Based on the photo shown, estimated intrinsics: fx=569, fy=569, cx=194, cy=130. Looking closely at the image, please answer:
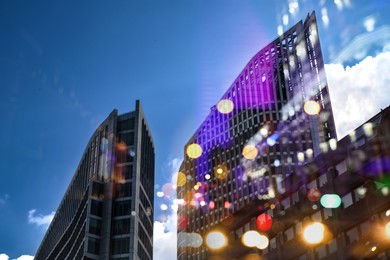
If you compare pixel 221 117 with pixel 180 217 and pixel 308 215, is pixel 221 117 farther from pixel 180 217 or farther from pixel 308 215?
pixel 308 215

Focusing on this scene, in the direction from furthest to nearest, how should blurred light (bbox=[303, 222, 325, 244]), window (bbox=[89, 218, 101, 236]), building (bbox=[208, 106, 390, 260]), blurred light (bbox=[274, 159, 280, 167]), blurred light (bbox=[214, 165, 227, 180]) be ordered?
1. blurred light (bbox=[214, 165, 227, 180])
2. blurred light (bbox=[274, 159, 280, 167])
3. window (bbox=[89, 218, 101, 236])
4. blurred light (bbox=[303, 222, 325, 244])
5. building (bbox=[208, 106, 390, 260])

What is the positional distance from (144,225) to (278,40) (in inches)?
3206

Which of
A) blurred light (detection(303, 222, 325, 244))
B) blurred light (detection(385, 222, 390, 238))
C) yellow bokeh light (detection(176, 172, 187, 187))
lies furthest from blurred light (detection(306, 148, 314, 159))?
blurred light (detection(385, 222, 390, 238))

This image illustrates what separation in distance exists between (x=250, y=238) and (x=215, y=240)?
19.7ft

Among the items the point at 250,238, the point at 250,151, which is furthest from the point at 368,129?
the point at 250,151

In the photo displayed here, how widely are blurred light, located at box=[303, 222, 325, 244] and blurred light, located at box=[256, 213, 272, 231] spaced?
17.2 feet

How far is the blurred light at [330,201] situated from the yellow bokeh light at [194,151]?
13658cm

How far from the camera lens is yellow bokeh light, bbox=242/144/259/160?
157250mm

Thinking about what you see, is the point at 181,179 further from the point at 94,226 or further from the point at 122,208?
the point at 94,226

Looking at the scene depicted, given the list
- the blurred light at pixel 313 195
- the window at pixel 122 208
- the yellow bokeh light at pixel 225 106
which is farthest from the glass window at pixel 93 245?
the yellow bokeh light at pixel 225 106

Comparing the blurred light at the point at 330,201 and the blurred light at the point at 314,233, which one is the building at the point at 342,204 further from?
the blurred light at the point at 314,233

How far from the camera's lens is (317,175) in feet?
143

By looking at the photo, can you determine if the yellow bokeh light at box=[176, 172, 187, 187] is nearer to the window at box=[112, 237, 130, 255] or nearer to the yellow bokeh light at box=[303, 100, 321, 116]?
the yellow bokeh light at box=[303, 100, 321, 116]

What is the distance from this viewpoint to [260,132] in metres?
160
